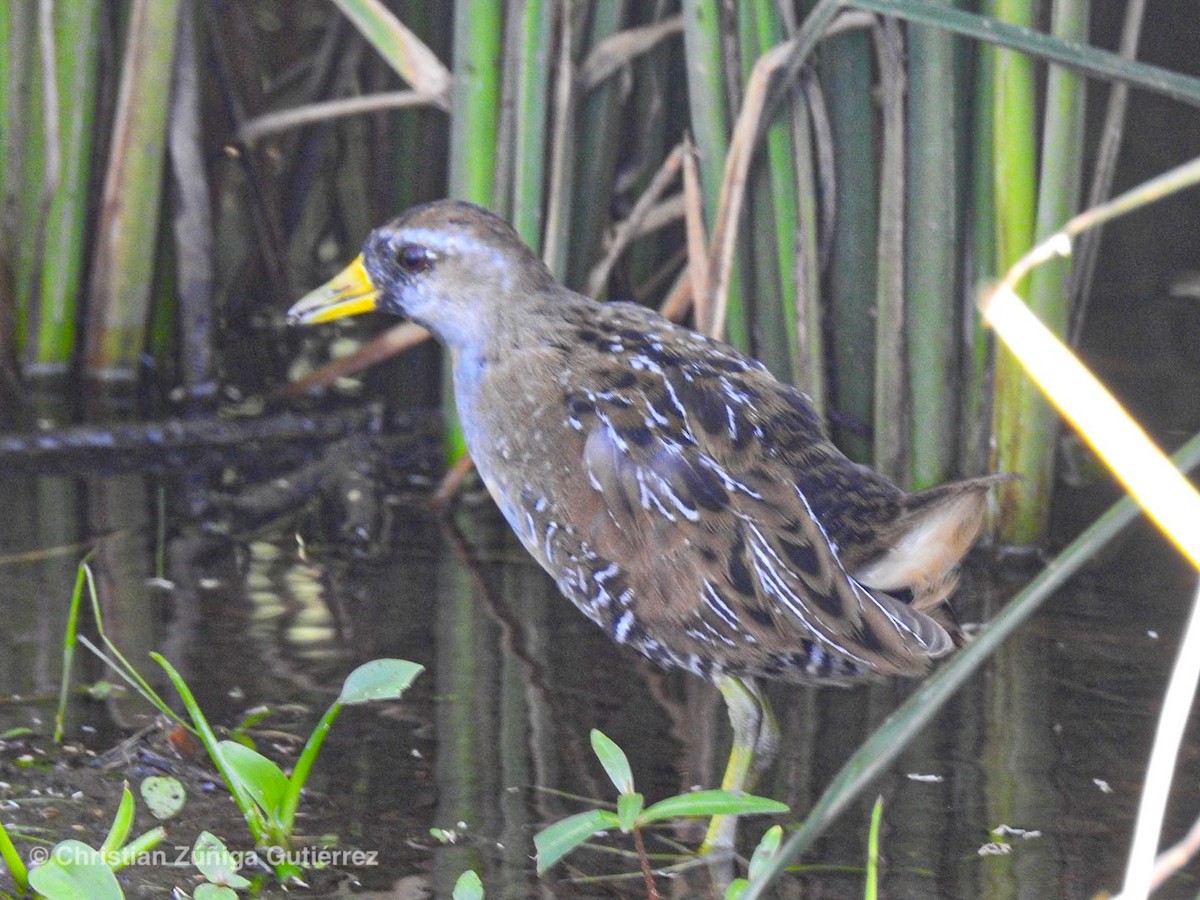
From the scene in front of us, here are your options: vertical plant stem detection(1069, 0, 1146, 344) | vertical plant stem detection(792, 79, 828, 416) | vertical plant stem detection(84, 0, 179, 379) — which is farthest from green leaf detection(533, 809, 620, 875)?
vertical plant stem detection(84, 0, 179, 379)

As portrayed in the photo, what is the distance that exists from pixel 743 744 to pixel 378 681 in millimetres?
634

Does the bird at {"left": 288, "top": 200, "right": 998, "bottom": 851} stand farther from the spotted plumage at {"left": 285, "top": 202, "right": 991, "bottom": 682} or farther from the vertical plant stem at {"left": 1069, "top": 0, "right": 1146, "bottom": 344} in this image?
the vertical plant stem at {"left": 1069, "top": 0, "right": 1146, "bottom": 344}

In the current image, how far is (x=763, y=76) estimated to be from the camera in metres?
2.86

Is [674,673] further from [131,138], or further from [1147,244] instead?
[1147,244]

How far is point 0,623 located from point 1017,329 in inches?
86.4

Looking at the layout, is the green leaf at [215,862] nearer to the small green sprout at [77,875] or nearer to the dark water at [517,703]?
the small green sprout at [77,875]

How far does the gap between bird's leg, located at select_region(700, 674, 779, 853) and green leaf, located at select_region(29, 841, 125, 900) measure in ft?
2.93

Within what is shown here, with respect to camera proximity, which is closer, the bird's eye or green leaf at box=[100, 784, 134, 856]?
green leaf at box=[100, 784, 134, 856]

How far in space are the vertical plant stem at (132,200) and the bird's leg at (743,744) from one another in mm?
2014

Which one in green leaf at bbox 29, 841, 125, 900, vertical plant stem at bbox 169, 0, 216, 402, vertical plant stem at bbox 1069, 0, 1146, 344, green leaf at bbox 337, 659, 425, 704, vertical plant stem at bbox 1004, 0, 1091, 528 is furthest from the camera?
vertical plant stem at bbox 169, 0, 216, 402

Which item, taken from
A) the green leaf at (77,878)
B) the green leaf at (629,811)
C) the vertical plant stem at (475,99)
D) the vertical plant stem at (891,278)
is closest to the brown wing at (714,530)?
the green leaf at (629,811)

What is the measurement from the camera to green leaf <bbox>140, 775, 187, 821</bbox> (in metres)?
2.05

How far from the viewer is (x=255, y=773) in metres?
1.95

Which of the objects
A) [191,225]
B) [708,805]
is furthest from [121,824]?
[191,225]
